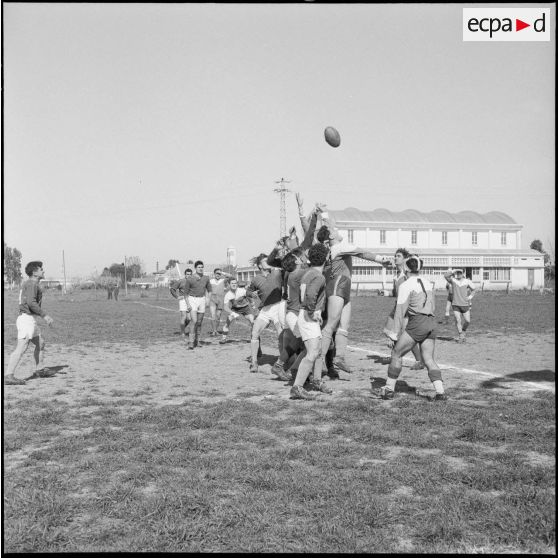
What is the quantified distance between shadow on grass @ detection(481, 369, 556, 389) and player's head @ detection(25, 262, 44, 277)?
278 inches

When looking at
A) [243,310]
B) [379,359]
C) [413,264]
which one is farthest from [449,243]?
[413,264]

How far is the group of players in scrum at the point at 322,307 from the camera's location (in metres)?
7.23

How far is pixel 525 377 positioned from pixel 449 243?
65.3 meters

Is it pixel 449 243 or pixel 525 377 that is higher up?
pixel 449 243

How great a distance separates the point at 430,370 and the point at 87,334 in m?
13.3

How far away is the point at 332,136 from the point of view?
1047cm

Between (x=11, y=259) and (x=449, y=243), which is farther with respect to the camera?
(x=449, y=243)

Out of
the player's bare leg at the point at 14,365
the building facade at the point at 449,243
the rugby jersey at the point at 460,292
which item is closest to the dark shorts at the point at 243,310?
the player's bare leg at the point at 14,365

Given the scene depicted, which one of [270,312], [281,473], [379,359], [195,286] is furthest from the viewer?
[195,286]

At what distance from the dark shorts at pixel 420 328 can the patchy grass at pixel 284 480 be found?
938 mm

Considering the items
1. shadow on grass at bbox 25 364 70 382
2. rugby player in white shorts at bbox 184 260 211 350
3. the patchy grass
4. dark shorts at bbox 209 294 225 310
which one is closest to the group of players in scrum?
the patchy grass

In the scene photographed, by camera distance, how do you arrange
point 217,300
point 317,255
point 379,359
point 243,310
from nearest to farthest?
point 317,255 < point 379,359 < point 243,310 < point 217,300

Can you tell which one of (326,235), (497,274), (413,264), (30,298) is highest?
(497,274)

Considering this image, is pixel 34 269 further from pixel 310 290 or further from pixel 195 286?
pixel 195 286
